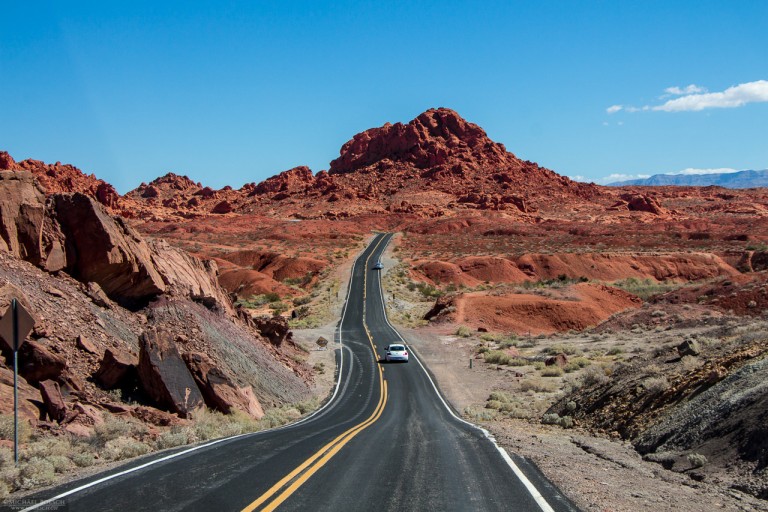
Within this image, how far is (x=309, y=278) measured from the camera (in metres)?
74.6

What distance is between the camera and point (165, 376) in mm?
14602

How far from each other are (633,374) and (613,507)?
30.9 ft

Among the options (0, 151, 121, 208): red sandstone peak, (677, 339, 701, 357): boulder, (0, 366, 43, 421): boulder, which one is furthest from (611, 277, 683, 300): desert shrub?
(0, 151, 121, 208): red sandstone peak

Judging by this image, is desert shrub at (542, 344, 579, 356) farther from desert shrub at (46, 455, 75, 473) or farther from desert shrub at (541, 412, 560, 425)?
desert shrub at (46, 455, 75, 473)

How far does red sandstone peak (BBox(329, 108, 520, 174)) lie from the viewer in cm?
17575

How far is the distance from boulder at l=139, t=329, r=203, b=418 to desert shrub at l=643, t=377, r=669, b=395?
34.9 ft

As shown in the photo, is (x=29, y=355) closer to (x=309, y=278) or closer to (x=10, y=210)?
(x=10, y=210)

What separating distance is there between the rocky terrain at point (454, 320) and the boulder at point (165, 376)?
5 cm

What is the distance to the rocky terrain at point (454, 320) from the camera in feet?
38.0

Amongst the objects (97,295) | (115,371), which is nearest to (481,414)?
(115,371)

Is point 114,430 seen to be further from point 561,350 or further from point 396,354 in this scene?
point 561,350

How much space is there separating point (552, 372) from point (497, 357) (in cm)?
672

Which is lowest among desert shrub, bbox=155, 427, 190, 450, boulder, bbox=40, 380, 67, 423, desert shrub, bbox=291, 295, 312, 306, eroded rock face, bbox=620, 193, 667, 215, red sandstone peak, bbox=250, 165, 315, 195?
desert shrub, bbox=155, 427, 190, 450

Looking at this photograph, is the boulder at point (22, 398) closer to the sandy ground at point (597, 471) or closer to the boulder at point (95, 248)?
the boulder at point (95, 248)
